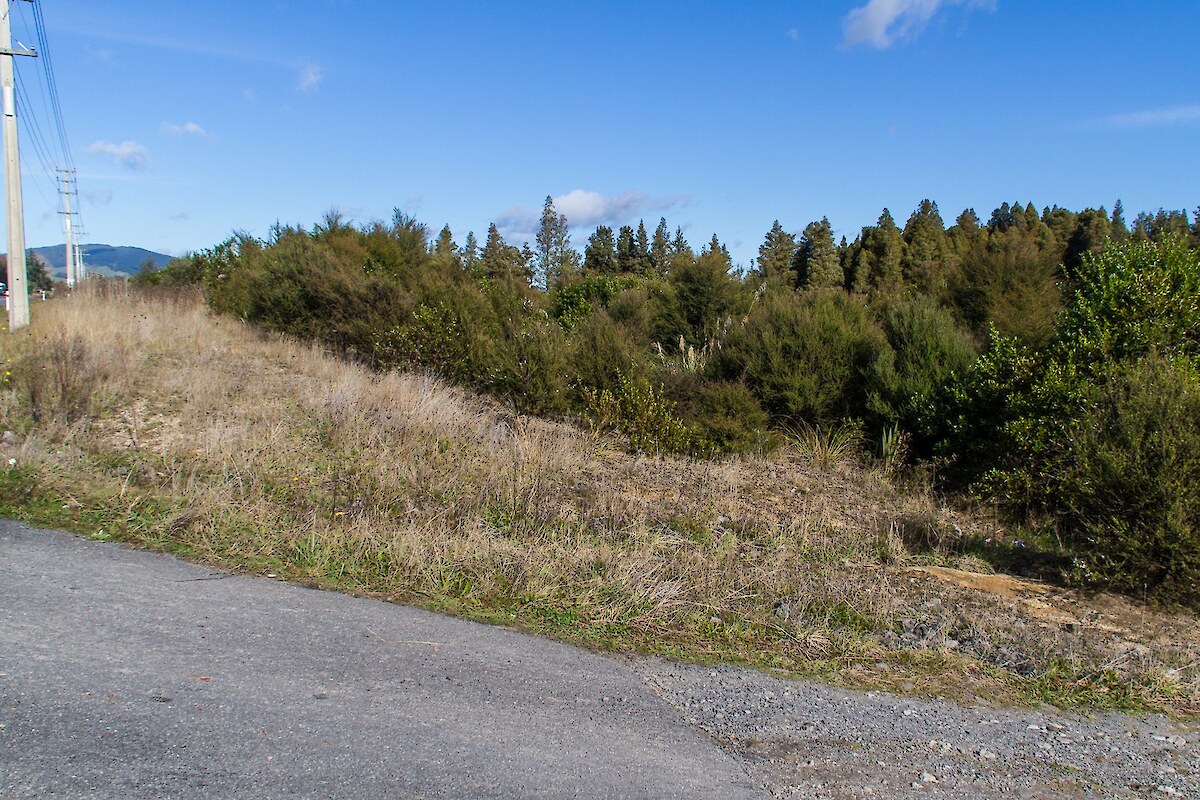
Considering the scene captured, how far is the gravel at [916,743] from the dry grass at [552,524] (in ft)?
1.16

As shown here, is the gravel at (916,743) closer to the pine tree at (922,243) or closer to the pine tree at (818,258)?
the pine tree at (922,243)

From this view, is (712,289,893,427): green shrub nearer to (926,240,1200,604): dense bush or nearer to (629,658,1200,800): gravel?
→ (926,240,1200,604): dense bush

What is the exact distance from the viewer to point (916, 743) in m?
3.80

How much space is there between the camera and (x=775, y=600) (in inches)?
225

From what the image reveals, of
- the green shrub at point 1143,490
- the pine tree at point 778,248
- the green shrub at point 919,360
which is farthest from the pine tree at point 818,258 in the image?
the green shrub at point 1143,490

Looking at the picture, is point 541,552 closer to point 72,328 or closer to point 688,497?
point 688,497

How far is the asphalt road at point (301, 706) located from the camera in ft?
10.2

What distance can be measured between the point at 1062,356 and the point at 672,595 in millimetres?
6392

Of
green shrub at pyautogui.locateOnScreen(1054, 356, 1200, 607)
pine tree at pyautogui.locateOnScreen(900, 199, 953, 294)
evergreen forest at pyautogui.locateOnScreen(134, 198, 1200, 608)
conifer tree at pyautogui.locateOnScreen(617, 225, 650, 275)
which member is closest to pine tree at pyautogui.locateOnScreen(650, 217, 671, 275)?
conifer tree at pyautogui.locateOnScreen(617, 225, 650, 275)

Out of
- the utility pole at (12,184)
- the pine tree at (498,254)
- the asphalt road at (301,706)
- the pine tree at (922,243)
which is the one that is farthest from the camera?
the pine tree at (498,254)

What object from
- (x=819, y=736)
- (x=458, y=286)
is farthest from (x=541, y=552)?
(x=458, y=286)

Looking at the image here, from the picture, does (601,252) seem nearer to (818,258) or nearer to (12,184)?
(818,258)

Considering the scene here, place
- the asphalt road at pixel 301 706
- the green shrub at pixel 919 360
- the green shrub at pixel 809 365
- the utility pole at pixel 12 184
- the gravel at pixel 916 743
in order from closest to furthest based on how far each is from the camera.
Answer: the asphalt road at pixel 301 706 < the gravel at pixel 916 743 < the green shrub at pixel 919 360 < the green shrub at pixel 809 365 < the utility pole at pixel 12 184

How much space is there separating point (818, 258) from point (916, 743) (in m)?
34.2
